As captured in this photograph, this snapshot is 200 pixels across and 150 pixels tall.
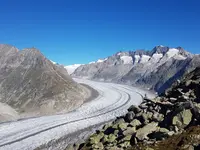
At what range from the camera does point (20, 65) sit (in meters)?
104

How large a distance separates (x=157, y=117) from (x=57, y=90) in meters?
65.5

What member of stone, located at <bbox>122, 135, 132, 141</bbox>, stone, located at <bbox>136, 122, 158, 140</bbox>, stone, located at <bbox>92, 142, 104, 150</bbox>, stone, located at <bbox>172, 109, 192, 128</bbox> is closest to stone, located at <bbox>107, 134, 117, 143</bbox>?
stone, located at <bbox>92, 142, 104, 150</bbox>

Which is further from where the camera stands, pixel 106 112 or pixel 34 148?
pixel 106 112

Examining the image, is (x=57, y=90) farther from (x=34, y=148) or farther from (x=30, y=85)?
(x=34, y=148)

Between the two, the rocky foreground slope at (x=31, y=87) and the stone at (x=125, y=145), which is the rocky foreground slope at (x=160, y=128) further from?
the rocky foreground slope at (x=31, y=87)

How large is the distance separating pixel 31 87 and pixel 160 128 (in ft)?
234

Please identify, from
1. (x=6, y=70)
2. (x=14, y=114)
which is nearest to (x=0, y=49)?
(x=6, y=70)

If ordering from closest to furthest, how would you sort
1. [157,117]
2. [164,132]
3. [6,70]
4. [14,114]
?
[164,132]
[157,117]
[14,114]
[6,70]

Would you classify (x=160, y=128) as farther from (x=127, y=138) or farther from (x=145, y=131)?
(x=127, y=138)

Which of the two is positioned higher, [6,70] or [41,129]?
[6,70]

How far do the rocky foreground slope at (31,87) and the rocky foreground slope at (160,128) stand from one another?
44259 mm

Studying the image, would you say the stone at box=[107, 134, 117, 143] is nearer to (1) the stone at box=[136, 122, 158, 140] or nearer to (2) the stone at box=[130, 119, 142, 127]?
(2) the stone at box=[130, 119, 142, 127]

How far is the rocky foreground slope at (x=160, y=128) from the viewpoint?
20905 millimetres

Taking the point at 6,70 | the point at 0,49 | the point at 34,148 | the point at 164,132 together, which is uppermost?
the point at 0,49
